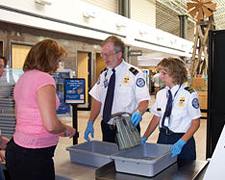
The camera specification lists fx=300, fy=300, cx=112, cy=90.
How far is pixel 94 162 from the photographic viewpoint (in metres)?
2.07

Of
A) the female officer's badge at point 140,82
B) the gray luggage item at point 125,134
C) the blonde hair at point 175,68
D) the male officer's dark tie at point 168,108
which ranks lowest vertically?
the gray luggage item at point 125,134

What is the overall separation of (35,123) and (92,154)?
480mm

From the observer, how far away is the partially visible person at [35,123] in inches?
68.8

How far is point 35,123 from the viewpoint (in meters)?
1.77

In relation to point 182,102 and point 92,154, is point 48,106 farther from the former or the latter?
point 182,102

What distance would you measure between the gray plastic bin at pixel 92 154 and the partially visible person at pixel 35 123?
0.31 m

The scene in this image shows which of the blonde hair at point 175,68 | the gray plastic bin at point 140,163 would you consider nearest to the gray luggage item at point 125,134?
the gray plastic bin at point 140,163

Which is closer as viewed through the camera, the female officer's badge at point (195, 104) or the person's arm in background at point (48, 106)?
the person's arm in background at point (48, 106)

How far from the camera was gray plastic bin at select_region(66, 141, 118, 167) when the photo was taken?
203 centimetres

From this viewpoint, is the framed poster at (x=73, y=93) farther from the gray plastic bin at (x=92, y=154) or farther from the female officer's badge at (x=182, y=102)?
the female officer's badge at (x=182, y=102)

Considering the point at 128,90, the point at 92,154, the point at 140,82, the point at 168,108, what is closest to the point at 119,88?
the point at 128,90

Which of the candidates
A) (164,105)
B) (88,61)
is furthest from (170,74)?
(88,61)

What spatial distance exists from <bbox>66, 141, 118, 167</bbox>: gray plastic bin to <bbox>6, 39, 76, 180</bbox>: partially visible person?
31cm

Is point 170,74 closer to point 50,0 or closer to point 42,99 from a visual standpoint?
point 42,99
